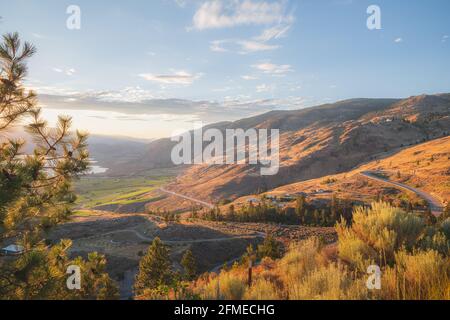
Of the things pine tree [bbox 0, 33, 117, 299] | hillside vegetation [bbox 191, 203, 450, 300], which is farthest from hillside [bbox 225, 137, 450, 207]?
pine tree [bbox 0, 33, 117, 299]

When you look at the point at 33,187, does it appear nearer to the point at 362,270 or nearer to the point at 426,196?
the point at 362,270

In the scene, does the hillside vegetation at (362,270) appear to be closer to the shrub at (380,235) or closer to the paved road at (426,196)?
the shrub at (380,235)

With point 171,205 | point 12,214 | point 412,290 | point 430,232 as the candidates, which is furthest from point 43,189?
point 171,205

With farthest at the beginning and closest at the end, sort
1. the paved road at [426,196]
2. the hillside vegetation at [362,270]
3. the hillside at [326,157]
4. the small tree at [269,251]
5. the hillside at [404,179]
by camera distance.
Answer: the hillside at [326,157] < the hillside at [404,179] < the paved road at [426,196] < the small tree at [269,251] < the hillside vegetation at [362,270]

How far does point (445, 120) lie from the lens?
5906 inches

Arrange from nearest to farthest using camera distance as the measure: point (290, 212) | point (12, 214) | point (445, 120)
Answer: point (12, 214)
point (290, 212)
point (445, 120)

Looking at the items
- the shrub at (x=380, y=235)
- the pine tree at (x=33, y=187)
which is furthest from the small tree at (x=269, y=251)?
the pine tree at (x=33, y=187)

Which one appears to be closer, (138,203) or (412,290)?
(412,290)

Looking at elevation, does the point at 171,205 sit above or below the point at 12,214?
below

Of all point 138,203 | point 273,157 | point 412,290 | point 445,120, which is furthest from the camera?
point 273,157

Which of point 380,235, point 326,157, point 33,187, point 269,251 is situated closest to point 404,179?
point 326,157

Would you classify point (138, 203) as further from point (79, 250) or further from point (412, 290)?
point (412, 290)

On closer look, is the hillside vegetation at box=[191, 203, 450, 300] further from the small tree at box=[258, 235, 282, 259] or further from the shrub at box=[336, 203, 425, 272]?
the small tree at box=[258, 235, 282, 259]

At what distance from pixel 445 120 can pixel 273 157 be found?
85170 mm
